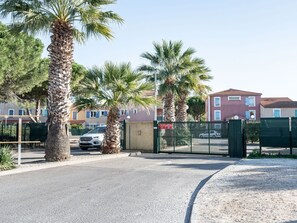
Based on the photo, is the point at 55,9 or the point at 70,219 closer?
the point at 70,219

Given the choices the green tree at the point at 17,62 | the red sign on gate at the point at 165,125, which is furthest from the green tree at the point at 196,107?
the red sign on gate at the point at 165,125

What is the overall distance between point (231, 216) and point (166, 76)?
19049 millimetres

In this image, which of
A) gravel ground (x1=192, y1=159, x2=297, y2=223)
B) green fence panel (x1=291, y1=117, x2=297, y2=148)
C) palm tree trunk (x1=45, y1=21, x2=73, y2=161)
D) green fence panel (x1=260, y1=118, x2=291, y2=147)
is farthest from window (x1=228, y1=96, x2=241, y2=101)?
gravel ground (x1=192, y1=159, x2=297, y2=223)

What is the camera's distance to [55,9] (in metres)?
15.0

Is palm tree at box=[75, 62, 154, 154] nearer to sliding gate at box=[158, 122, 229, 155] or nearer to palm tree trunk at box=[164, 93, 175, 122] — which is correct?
sliding gate at box=[158, 122, 229, 155]

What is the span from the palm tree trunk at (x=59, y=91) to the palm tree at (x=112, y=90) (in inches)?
125

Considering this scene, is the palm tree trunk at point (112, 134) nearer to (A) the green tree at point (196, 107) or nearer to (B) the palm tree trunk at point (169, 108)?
(B) the palm tree trunk at point (169, 108)

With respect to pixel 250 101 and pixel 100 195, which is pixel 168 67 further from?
pixel 250 101

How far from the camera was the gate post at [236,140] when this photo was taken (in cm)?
1825

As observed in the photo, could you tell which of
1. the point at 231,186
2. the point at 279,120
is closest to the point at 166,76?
the point at 279,120

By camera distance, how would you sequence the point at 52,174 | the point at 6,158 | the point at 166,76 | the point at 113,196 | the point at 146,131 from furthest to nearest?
the point at 166,76 < the point at 146,131 < the point at 6,158 < the point at 52,174 < the point at 113,196

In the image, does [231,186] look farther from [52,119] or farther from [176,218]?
[52,119]

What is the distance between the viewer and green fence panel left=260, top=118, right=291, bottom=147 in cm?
1775

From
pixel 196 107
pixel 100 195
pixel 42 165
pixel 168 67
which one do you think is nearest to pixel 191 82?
pixel 168 67
